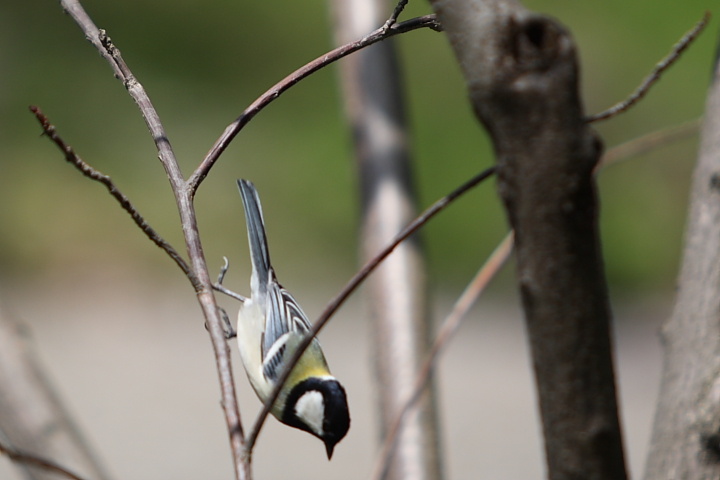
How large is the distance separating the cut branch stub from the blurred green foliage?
2508mm

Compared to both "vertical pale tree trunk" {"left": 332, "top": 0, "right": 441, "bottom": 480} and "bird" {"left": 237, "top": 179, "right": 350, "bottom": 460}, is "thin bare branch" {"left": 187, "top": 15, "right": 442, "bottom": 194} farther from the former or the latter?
"vertical pale tree trunk" {"left": 332, "top": 0, "right": 441, "bottom": 480}

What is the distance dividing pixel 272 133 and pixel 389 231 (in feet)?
7.76

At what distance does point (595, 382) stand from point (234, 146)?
300cm

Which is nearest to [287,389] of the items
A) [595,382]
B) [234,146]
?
[595,382]

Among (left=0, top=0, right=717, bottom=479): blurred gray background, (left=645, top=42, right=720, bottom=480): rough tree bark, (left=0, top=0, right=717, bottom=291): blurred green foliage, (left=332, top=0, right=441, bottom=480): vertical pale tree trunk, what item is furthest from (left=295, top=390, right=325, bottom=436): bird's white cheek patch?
(left=0, top=0, right=717, bottom=291): blurred green foliage

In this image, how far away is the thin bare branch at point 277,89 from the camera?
1.54 ft

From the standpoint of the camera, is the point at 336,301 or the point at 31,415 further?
the point at 31,415

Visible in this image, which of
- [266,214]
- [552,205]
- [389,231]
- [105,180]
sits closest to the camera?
[552,205]

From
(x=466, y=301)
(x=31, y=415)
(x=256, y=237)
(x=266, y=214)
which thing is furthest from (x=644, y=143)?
(x=266, y=214)

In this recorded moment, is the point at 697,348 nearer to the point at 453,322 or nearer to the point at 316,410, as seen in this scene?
the point at 453,322

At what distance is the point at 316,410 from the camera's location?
2.70ft

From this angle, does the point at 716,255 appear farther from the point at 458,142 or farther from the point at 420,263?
the point at 458,142

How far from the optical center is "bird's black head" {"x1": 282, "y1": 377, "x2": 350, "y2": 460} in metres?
0.79

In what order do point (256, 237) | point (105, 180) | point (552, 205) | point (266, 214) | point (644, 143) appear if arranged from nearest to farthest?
point (552, 205) < point (105, 180) < point (256, 237) < point (644, 143) < point (266, 214)
